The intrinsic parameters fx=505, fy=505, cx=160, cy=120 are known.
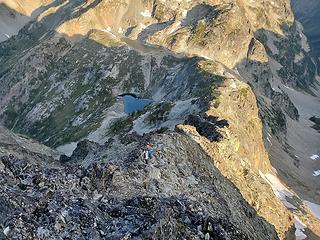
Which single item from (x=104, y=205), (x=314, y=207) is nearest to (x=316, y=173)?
(x=314, y=207)

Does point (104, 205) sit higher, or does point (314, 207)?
point (104, 205)

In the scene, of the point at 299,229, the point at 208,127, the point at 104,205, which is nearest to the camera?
the point at 104,205

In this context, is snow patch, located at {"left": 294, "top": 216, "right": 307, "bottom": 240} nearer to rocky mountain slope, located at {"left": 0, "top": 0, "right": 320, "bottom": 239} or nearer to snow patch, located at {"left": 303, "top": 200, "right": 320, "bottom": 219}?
rocky mountain slope, located at {"left": 0, "top": 0, "right": 320, "bottom": 239}

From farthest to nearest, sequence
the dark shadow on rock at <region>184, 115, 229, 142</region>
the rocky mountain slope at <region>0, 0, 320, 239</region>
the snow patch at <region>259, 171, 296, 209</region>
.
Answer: the snow patch at <region>259, 171, 296, 209</region>
the rocky mountain slope at <region>0, 0, 320, 239</region>
the dark shadow on rock at <region>184, 115, 229, 142</region>

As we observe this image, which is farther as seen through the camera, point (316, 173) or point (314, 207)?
point (316, 173)

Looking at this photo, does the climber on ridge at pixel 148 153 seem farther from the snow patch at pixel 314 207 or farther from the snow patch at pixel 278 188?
the snow patch at pixel 314 207

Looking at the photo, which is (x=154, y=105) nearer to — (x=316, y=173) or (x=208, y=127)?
(x=208, y=127)

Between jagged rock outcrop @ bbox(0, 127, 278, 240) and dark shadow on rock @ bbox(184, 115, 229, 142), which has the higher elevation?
jagged rock outcrop @ bbox(0, 127, 278, 240)

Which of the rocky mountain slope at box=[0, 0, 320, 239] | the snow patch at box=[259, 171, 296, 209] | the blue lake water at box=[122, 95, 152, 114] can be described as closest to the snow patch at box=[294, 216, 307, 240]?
the rocky mountain slope at box=[0, 0, 320, 239]
